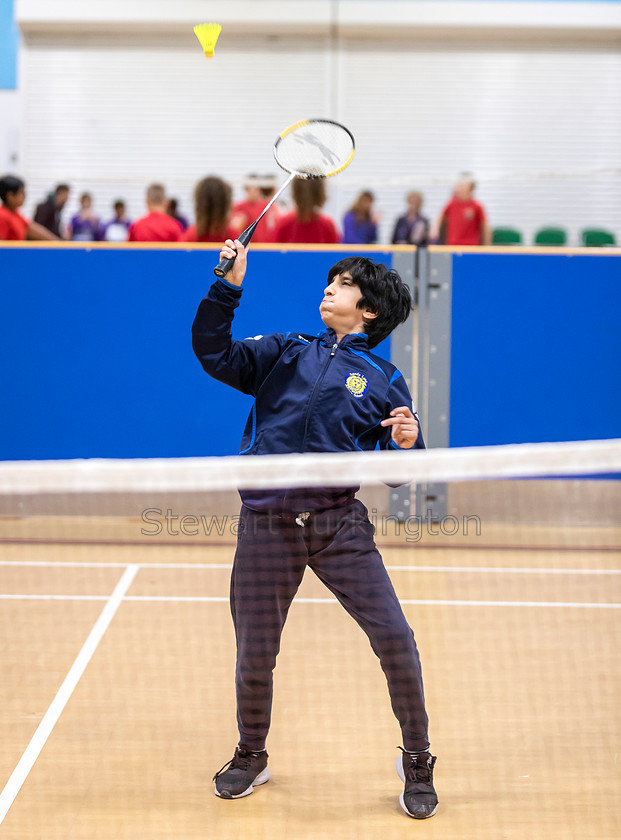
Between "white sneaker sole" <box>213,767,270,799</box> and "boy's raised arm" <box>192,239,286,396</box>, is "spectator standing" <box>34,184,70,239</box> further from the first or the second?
"white sneaker sole" <box>213,767,270,799</box>

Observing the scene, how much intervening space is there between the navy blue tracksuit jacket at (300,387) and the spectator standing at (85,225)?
29.7 feet

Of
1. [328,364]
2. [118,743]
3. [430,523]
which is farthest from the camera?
[430,523]

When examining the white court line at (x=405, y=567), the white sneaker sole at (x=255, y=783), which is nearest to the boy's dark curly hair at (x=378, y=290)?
the white sneaker sole at (x=255, y=783)

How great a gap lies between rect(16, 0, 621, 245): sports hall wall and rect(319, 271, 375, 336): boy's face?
11.9 metres

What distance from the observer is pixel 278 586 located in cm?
266

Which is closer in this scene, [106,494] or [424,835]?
[424,835]

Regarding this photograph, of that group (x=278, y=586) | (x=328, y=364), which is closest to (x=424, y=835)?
(x=278, y=586)

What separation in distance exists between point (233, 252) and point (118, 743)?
1.63 metres

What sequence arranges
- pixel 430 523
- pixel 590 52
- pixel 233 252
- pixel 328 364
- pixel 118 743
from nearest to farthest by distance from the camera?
pixel 233 252 → pixel 328 364 → pixel 118 743 → pixel 430 523 → pixel 590 52

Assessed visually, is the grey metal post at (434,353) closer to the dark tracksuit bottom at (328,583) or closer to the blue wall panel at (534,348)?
the blue wall panel at (534,348)

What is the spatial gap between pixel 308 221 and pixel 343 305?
3.62 metres

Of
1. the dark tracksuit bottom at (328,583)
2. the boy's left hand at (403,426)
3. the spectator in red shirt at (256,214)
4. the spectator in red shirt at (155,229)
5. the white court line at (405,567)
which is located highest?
the spectator in red shirt at (256,214)

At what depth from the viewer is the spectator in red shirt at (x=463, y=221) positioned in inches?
364

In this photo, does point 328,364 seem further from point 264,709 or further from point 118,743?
point 118,743
